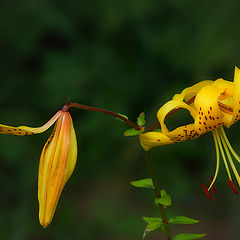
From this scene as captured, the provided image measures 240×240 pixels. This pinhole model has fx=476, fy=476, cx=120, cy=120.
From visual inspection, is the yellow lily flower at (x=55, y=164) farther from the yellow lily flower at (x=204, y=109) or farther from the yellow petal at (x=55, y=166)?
the yellow lily flower at (x=204, y=109)

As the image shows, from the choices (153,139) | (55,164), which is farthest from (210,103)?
(55,164)

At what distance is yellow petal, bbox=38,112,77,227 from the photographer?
46.4 inches

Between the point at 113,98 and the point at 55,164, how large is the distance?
1.68 metres

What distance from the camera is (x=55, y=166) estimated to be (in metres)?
1.18

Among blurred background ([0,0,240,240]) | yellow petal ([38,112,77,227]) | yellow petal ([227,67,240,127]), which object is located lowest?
yellow petal ([38,112,77,227])

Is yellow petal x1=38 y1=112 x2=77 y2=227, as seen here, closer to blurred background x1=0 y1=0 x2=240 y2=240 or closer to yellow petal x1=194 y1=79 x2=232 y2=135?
yellow petal x1=194 y1=79 x2=232 y2=135

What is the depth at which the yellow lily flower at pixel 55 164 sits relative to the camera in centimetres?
118

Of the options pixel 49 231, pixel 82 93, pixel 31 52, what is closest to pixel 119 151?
pixel 82 93

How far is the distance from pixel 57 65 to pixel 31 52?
11.5 inches

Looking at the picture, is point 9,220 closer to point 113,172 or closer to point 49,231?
point 49,231

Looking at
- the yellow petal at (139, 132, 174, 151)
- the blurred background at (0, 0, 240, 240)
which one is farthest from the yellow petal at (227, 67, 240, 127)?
the blurred background at (0, 0, 240, 240)

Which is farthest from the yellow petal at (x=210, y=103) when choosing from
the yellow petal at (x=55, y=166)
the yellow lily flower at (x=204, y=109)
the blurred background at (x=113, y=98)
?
the blurred background at (x=113, y=98)

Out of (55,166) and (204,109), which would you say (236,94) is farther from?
(55,166)

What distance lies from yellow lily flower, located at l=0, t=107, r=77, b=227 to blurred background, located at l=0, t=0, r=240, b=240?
1503mm
